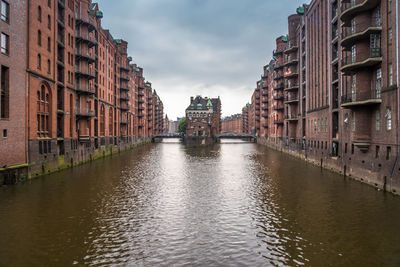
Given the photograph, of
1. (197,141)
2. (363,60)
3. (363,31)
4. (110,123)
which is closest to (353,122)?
(363,60)

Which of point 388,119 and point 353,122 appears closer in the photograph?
point 388,119

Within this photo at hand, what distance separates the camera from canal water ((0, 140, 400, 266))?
40.5 feet

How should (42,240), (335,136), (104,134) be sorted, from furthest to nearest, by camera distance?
1. (104,134)
2. (335,136)
3. (42,240)

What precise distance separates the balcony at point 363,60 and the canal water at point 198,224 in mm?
11361

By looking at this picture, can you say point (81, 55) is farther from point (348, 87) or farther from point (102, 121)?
point (348, 87)

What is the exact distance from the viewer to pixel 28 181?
92.0ft

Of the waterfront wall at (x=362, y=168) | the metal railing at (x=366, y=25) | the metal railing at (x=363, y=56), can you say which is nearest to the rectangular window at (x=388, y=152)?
the waterfront wall at (x=362, y=168)

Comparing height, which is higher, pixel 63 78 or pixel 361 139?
pixel 63 78

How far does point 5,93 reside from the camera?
86.5 ft

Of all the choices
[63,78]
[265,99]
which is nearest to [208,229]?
[63,78]

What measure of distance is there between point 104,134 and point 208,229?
Answer: 51593mm

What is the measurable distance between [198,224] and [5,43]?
960 inches

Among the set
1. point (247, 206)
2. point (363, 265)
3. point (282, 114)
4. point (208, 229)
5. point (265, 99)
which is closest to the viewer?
point (363, 265)

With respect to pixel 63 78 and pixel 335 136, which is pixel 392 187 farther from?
pixel 63 78
